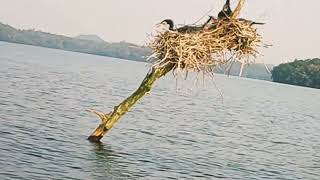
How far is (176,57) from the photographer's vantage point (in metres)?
21.4

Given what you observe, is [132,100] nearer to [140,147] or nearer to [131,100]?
[131,100]

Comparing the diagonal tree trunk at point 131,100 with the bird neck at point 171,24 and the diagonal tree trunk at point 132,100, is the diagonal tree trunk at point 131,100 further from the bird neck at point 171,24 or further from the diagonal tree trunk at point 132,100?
the bird neck at point 171,24

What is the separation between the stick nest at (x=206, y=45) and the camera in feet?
69.2

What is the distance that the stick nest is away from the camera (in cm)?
2108

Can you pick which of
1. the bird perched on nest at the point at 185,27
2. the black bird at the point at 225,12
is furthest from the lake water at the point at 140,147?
the black bird at the point at 225,12

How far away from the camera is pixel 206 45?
21.5 m

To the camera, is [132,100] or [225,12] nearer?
[225,12]

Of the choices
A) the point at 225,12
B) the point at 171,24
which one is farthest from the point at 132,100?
the point at 225,12

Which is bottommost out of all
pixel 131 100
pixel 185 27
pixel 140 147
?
pixel 140 147

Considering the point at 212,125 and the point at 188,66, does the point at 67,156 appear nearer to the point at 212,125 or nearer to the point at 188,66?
the point at 188,66

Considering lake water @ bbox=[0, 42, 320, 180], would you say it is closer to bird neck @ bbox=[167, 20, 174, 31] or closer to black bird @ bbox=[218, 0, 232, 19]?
bird neck @ bbox=[167, 20, 174, 31]

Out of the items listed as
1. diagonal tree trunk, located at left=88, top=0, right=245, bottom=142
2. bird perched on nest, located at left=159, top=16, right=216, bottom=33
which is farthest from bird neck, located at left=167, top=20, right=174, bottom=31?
diagonal tree trunk, located at left=88, top=0, right=245, bottom=142

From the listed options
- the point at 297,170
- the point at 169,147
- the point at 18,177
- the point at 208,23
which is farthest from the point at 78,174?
the point at 297,170

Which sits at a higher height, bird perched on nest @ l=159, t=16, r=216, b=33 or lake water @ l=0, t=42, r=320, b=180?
bird perched on nest @ l=159, t=16, r=216, b=33
